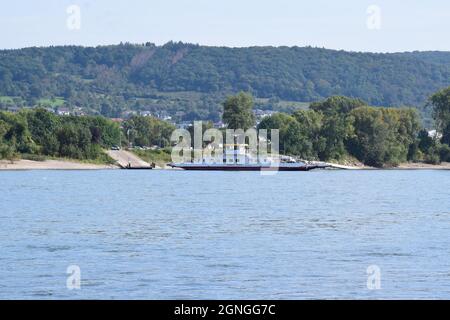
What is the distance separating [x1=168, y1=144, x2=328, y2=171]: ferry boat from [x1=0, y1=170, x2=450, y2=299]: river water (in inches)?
3623

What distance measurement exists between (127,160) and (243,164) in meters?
19.3

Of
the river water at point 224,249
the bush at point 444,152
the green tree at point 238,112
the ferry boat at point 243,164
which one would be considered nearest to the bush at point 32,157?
the ferry boat at point 243,164

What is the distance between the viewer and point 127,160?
172500 millimetres

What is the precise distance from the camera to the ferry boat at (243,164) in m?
164

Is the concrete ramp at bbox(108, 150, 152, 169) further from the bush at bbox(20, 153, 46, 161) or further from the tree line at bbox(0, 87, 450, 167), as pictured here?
the bush at bbox(20, 153, 46, 161)

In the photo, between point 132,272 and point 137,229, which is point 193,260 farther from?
point 137,229

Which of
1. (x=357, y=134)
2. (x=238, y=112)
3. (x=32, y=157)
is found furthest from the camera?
(x=357, y=134)

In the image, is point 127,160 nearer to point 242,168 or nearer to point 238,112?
point 242,168

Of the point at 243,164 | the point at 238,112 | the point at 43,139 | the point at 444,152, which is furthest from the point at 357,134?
the point at 43,139

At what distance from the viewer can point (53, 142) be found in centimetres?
16088

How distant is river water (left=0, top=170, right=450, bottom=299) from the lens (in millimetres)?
28672

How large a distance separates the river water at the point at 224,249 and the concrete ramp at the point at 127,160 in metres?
97.0

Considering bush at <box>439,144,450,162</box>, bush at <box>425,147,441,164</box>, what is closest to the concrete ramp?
bush at <box>425,147,441,164</box>

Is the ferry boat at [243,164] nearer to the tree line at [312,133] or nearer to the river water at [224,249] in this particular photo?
the tree line at [312,133]
